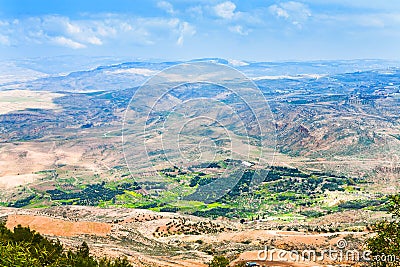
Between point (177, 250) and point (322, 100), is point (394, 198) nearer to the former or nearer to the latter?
point (177, 250)

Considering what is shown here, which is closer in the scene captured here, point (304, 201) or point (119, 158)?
point (304, 201)

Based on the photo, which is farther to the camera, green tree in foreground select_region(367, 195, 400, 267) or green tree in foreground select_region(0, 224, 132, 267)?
green tree in foreground select_region(367, 195, 400, 267)

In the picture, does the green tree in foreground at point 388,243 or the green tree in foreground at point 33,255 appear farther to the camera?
the green tree in foreground at point 388,243

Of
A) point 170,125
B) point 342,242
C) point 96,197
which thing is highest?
point 170,125

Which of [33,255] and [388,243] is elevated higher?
[388,243]

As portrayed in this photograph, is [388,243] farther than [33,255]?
No

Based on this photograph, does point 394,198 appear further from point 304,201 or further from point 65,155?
point 65,155

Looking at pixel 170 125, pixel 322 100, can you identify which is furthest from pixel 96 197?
pixel 322 100

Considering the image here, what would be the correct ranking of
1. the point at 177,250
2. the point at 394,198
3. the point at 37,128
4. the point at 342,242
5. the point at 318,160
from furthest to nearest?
1. the point at 37,128
2. the point at 318,160
3. the point at 177,250
4. the point at 342,242
5. the point at 394,198

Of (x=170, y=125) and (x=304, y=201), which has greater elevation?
(x=170, y=125)

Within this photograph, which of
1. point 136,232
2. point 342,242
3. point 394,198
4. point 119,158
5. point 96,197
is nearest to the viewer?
point 394,198
